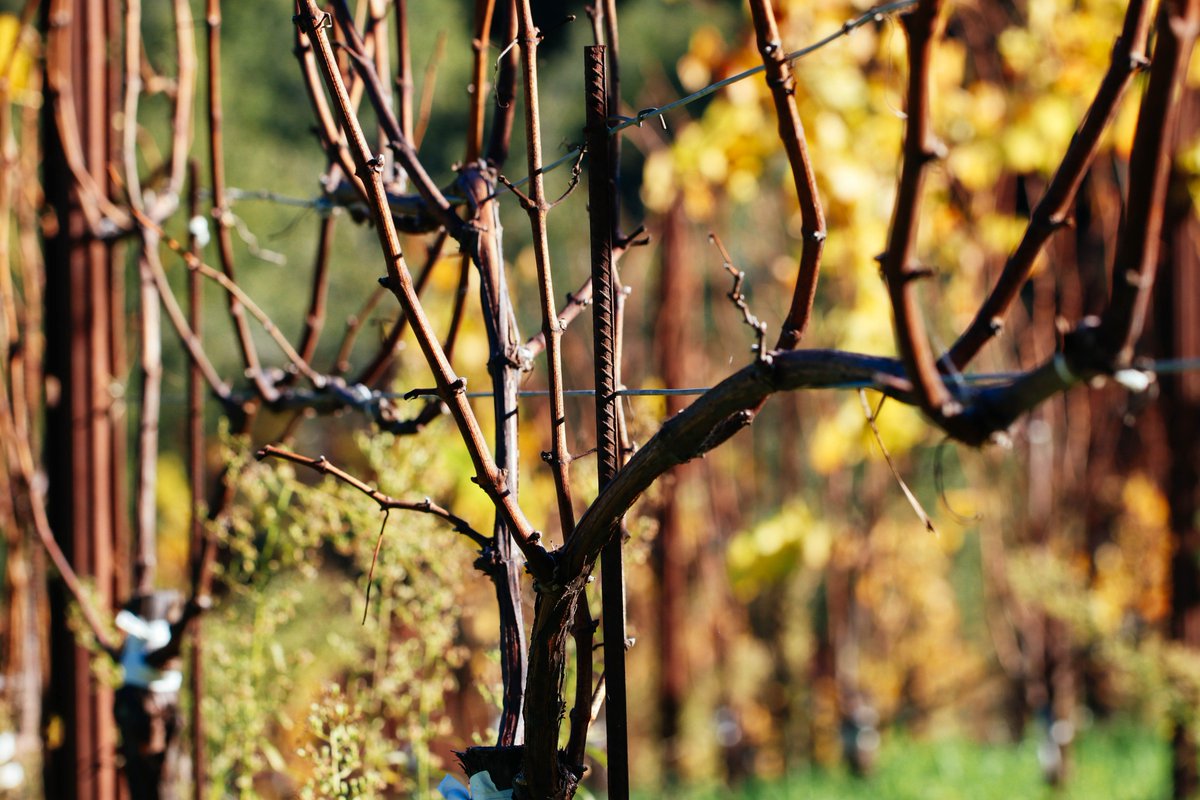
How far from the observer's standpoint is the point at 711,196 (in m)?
4.96

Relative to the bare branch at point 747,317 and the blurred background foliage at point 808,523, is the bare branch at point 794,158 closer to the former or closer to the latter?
the bare branch at point 747,317

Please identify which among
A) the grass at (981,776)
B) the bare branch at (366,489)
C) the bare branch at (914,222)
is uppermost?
the bare branch at (914,222)

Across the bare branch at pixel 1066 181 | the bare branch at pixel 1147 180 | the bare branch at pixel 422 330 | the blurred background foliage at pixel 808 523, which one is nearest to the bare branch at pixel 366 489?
the bare branch at pixel 422 330

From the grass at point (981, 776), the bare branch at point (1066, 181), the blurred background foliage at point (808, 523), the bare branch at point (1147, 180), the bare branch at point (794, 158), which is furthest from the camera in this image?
the grass at point (981, 776)

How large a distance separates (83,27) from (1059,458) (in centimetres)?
359

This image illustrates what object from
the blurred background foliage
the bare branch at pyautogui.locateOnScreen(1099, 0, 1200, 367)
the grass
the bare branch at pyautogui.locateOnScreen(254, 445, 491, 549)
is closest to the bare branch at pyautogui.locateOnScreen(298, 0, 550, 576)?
the bare branch at pyautogui.locateOnScreen(254, 445, 491, 549)

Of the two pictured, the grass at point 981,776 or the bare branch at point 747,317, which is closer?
the bare branch at point 747,317

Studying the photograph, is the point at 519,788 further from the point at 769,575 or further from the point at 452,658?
the point at 769,575

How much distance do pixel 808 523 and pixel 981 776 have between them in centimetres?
122

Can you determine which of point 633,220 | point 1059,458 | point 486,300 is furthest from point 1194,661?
point 633,220

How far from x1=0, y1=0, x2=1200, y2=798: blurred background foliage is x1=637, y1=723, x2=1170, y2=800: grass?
28 millimetres

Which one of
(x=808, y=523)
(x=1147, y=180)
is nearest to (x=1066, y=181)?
(x=1147, y=180)

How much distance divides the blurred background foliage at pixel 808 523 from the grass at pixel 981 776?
3 cm

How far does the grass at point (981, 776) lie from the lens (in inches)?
165
